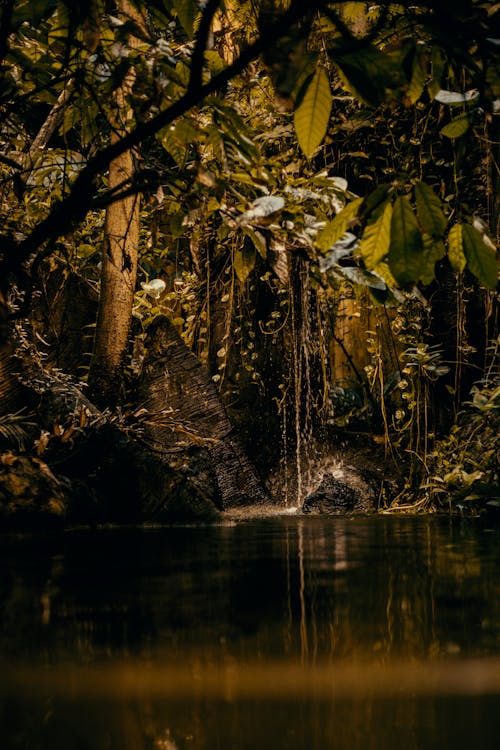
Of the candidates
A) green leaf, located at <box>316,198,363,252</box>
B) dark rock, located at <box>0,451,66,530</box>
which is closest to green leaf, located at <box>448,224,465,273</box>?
green leaf, located at <box>316,198,363,252</box>

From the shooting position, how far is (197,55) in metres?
1.20

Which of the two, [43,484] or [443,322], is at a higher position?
[443,322]

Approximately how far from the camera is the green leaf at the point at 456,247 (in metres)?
1.24

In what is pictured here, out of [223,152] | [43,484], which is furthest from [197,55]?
[43,484]

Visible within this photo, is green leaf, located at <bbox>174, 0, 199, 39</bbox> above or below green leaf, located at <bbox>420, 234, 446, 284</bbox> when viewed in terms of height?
above

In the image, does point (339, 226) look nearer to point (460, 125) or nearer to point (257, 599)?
point (460, 125)

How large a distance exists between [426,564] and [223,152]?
5.05 ft

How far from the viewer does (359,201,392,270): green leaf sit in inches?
50.0

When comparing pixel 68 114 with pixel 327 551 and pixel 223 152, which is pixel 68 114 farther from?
pixel 327 551

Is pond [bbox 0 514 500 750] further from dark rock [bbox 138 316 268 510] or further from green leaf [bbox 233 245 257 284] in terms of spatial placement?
dark rock [bbox 138 316 268 510]

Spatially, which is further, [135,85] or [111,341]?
[111,341]

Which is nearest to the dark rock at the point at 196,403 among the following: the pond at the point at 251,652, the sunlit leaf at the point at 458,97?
the pond at the point at 251,652

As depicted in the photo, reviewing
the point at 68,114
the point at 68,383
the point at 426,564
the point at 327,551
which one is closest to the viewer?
the point at 68,114

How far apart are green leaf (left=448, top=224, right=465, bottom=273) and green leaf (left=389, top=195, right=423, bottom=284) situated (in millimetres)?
68
